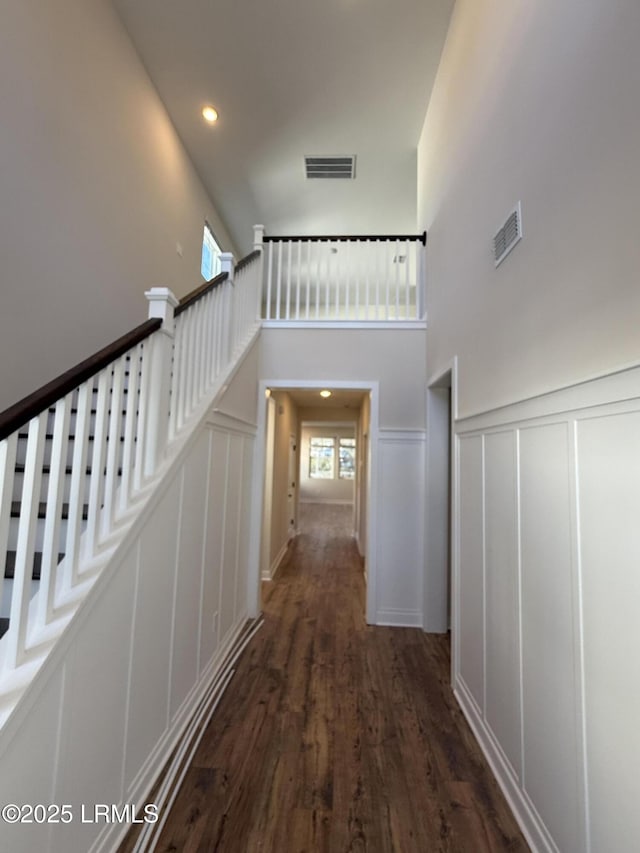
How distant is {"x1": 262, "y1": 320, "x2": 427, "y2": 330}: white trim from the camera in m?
3.60

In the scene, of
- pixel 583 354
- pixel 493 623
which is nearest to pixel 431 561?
pixel 493 623

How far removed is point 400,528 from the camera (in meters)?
3.46

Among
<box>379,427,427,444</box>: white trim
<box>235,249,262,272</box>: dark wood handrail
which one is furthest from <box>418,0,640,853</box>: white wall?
<box>235,249,262,272</box>: dark wood handrail

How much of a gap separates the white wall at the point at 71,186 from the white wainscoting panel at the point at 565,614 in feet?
8.45

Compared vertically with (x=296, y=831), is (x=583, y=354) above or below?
above

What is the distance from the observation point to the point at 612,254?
3.60 ft

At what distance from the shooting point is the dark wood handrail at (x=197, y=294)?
6.62 ft

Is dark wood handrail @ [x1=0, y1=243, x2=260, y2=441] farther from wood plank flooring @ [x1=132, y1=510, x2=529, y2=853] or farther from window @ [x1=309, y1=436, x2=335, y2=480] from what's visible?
window @ [x1=309, y1=436, x2=335, y2=480]

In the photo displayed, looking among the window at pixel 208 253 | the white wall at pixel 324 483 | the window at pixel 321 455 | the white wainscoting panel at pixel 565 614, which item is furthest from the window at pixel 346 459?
the white wainscoting panel at pixel 565 614

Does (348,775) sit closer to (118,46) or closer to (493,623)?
(493,623)

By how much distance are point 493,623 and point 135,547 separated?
173cm

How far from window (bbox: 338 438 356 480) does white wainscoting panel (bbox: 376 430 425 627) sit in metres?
8.51

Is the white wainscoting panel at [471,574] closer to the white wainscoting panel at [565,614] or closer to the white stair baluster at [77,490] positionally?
the white wainscoting panel at [565,614]

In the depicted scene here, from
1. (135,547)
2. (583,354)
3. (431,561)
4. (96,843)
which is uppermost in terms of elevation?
(583,354)
